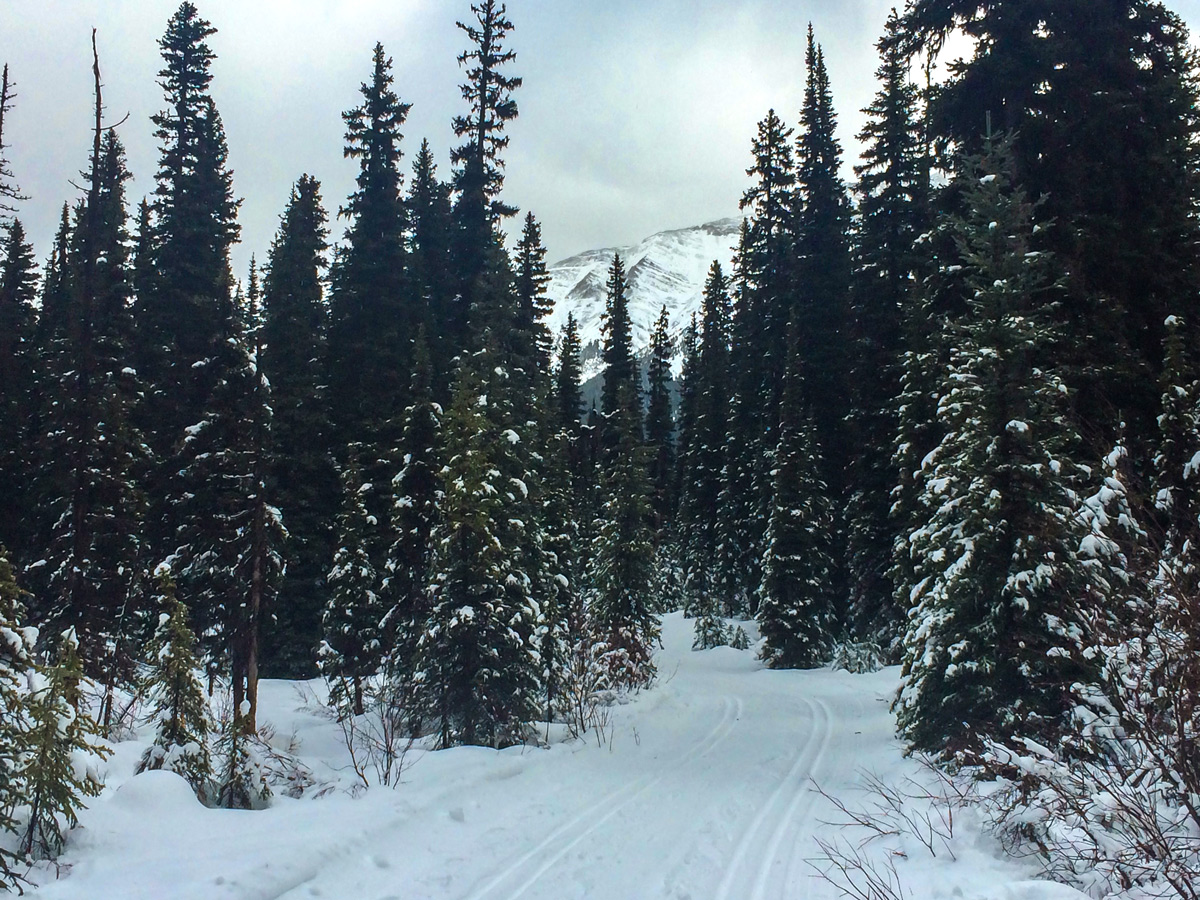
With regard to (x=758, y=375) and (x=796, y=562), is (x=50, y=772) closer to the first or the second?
(x=796, y=562)

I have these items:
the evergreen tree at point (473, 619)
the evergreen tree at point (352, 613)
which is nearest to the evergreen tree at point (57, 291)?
the evergreen tree at point (352, 613)

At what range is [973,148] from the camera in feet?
59.5

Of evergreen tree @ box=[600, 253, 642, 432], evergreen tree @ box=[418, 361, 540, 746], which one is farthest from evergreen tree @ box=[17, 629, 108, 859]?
evergreen tree @ box=[600, 253, 642, 432]

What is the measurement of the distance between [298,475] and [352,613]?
8523 mm

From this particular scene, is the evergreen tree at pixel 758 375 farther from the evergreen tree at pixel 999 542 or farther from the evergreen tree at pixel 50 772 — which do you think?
the evergreen tree at pixel 50 772

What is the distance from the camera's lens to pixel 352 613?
22125mm

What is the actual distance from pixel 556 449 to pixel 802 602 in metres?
11.7

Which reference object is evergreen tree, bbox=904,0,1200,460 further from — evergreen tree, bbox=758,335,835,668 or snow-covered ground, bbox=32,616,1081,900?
evergreen tree, bbox=758,335,835,668

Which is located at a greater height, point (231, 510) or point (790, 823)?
point (231, 510)

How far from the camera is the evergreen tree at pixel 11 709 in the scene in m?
5.48

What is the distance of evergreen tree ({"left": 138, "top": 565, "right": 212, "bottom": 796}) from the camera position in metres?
8.45

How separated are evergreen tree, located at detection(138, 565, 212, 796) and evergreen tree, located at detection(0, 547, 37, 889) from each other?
2020mm

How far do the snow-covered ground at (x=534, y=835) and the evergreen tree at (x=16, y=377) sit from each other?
81.5 feet

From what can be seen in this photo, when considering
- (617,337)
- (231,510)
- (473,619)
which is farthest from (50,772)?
(617,337)
